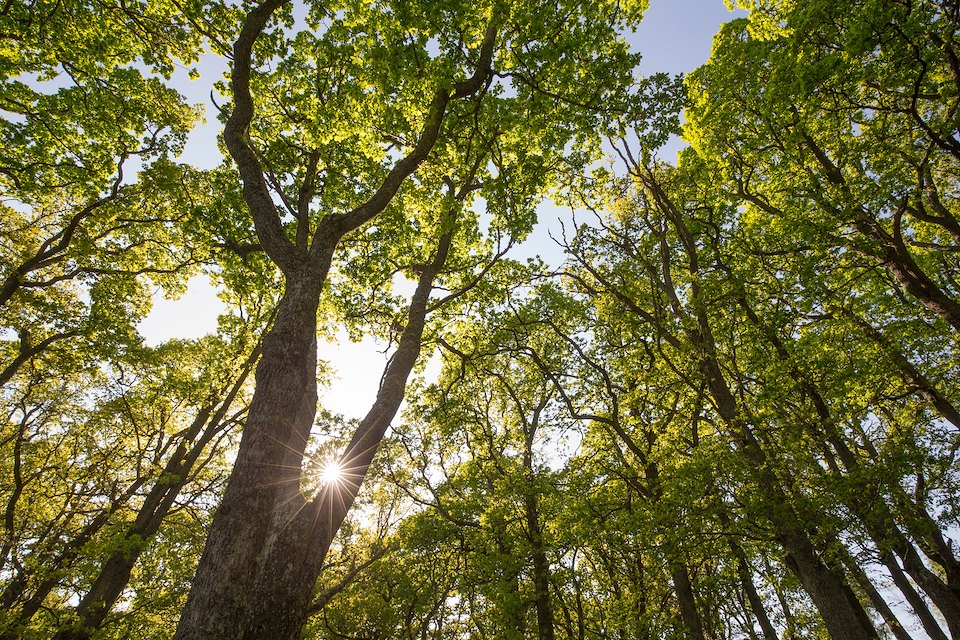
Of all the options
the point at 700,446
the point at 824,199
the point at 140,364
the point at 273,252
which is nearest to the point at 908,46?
the point at 824,199

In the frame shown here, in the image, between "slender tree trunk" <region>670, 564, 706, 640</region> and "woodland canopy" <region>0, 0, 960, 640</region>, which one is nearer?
"woodland canopy" <region>0, 0, 960, 640</region>

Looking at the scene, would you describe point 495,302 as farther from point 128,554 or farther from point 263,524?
point 128,554

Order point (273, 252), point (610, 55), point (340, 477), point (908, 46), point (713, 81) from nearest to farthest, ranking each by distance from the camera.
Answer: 1. point (340, 477)
2. point (273, 252)
3. point (610, 55)
4. point (908, 46)
5. point (713, 81)

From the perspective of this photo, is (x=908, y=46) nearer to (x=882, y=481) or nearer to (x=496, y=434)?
(x=882, y=481)

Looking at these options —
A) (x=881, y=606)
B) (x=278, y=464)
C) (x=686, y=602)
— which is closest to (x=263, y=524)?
(x=278, y=464)

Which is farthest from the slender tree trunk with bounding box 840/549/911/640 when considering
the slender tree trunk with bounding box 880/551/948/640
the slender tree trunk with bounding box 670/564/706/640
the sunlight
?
the sunlight

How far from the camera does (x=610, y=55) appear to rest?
7.60 metres

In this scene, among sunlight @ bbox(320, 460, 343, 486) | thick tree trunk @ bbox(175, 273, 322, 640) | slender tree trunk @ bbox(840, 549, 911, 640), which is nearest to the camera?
thick tree trunk @ bbox(175, 273, 322, 640)

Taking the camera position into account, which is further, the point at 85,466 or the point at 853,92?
the point at 85,466

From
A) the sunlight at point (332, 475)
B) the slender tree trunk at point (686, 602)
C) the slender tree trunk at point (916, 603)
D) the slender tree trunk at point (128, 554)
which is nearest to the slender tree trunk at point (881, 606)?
the slender tree trunk at point (916, 603)

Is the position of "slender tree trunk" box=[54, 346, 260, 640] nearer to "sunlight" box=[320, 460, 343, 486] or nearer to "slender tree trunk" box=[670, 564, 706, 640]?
"sunlight" box=[320, 460, 343, 486]

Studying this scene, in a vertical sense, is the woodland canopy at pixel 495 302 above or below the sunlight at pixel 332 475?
above

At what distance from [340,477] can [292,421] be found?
1.04 metres

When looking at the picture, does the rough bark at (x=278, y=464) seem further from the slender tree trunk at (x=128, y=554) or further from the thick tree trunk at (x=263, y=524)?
the slender tree trunk at (x=128, y=554)
